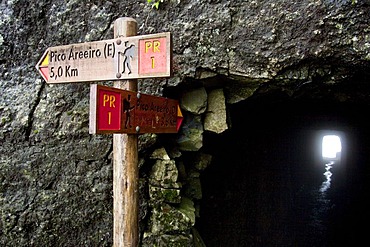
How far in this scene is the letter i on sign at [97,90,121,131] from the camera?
6.02 feet

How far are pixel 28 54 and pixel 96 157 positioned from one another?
112 centimetres

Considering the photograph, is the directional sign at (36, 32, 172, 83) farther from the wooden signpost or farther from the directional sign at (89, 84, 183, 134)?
the directional sign at (89, 84, 183, 134)

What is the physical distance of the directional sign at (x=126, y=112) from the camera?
1818mm

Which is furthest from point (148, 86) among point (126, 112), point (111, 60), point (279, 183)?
point (279, 183)

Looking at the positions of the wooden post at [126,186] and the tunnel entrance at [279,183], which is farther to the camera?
the tunnel entrance at [279,183]

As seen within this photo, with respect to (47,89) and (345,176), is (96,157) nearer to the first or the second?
(47,89)

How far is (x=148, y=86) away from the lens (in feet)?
9.79

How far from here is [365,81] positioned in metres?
3.08

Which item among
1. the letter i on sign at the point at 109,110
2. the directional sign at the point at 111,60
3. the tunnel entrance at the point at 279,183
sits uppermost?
the directional sign at the point at 111,60

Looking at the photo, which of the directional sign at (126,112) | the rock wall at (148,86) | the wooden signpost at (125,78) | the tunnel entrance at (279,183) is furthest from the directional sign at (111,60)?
the tunnel entrance at (279,183)

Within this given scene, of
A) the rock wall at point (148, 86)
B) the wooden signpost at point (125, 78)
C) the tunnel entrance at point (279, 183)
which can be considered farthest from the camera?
the tunnel entrance at point (279, 183)

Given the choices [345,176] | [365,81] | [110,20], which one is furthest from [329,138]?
[110,20]

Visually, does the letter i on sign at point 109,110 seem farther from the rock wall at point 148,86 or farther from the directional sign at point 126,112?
the rock wall at point 148,86

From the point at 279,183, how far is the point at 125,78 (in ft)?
12.2
